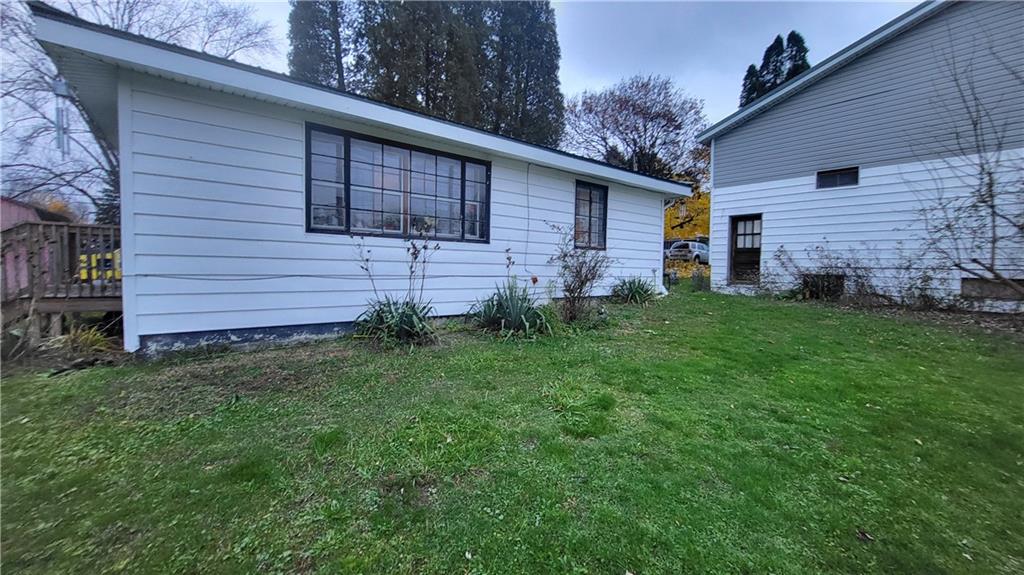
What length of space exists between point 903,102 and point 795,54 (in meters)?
15.0

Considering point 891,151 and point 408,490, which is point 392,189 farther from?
point 891,151

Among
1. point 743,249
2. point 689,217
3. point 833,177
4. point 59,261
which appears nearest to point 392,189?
point 59,261

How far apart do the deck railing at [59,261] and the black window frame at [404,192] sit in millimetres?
2472

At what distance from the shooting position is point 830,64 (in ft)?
28.9

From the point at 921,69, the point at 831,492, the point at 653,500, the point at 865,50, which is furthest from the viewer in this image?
the point at 865,50

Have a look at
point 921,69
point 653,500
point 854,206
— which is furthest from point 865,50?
point 653,500

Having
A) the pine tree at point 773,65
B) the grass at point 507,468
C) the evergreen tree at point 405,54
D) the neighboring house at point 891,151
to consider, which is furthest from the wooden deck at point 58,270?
the pine tree at point 773,65

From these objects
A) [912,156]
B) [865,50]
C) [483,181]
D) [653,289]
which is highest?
[865,50]

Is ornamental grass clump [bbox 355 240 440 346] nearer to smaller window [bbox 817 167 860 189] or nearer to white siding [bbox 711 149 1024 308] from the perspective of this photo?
white siding [bbox 711 149 1024 308]

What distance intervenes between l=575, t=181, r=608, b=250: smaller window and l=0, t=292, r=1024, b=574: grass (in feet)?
14.2

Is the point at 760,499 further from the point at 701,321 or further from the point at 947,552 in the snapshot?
the point at 701,321

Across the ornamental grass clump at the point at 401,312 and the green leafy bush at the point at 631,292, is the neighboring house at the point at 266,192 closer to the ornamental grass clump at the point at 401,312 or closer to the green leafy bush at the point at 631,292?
the ornamental grass clump at the point at 401,312

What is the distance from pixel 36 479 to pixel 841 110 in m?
13.1

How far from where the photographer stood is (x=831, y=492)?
205cm
